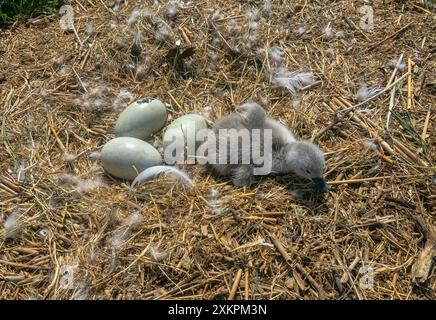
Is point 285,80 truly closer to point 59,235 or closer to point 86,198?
point 86,198

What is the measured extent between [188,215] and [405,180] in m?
1.12

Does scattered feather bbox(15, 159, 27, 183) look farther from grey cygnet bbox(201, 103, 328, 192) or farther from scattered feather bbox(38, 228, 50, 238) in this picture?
grey cygnet bbox(201, 103, 328, 192)

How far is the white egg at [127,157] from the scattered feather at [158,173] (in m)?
0.05

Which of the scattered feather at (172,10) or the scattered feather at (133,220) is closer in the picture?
the scattered feather at (133,220)

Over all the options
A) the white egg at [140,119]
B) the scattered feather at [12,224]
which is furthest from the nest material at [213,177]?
the white egg at [140,119]

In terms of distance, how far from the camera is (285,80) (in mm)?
3012

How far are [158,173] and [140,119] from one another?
375mm

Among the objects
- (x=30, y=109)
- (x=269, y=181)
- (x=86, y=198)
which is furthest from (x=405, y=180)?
(x=30, y=109)

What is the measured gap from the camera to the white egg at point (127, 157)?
2.58 metres

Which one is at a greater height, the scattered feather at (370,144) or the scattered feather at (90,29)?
the scattered feather at (90,29)

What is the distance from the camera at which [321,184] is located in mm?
2451

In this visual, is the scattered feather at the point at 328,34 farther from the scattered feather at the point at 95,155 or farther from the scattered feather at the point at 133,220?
the scattered feather at the point at 133,220

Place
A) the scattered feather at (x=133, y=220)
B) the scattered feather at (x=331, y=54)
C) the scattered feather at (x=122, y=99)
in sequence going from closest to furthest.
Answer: the scattered feather at (x=133, y=220) < the scattered feather at (x=122, y=99) < the scattered feather at (x=331, y=54)

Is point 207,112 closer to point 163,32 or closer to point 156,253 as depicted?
point 163,32
